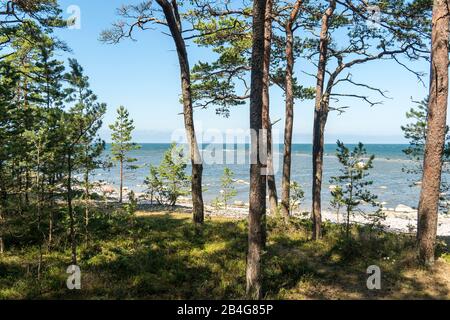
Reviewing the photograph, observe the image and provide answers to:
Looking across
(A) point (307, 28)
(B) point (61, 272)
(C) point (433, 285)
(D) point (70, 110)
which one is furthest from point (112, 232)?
(A) point (307, 28)

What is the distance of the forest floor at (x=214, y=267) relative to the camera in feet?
29.0

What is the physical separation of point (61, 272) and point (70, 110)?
179 inches

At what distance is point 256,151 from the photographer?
27.1 ft

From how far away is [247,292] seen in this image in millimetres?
8406

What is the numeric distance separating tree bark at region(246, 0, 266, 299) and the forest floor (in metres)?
0.59

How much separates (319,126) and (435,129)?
410cm

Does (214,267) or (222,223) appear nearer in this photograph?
(214,267)

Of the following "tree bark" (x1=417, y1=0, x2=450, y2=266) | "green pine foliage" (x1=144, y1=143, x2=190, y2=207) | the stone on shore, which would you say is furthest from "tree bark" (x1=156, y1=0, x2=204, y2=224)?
the stone on shore

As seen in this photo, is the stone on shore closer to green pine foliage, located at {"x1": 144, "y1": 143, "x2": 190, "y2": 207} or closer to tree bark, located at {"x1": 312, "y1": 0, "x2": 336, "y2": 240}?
green pine foliage, located at {"x1": 144, "y1": 143, "x2": 190, "y2": 207}

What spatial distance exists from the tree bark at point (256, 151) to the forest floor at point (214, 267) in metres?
0.59

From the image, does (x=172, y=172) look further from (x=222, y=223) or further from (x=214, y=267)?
(x=214, y=267)

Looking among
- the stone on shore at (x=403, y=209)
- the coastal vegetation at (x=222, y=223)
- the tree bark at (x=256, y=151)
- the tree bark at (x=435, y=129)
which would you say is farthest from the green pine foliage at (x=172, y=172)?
the stone on shore at (x=403, y=209)

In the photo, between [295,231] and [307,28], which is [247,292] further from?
[307,28]

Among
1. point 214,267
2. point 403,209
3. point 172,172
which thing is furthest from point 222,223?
point 403,209
